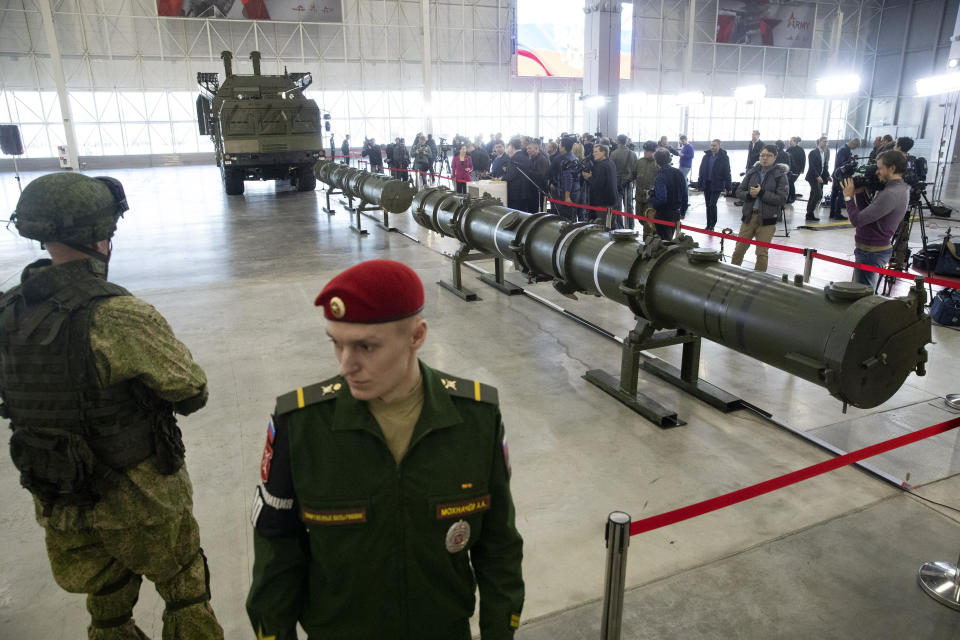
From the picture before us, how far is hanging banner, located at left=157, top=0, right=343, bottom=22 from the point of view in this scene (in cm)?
2522

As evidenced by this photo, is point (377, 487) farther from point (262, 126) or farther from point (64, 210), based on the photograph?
point (262, 126)

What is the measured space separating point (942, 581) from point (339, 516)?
9.23ft

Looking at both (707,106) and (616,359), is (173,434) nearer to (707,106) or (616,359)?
(616,359)

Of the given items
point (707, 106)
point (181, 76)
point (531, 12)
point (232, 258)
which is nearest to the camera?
point (232, 258)

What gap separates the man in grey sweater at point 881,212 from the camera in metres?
5.15

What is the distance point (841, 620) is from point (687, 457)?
1.36 metres

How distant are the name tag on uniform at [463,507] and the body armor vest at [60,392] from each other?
1.11m

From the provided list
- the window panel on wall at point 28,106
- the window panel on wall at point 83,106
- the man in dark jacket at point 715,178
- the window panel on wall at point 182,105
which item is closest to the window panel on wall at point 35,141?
the window panel on wall at point 28,106

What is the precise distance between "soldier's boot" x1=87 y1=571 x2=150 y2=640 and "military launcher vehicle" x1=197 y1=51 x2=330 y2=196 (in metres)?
15.0

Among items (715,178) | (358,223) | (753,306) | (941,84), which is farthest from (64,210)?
(941,84)

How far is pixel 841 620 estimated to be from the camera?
257 cm

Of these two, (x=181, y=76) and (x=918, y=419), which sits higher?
(x=181, y=76)

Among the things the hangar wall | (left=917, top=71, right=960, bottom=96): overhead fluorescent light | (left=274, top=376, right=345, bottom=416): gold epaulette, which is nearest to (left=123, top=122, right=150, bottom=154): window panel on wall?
the hangar wall

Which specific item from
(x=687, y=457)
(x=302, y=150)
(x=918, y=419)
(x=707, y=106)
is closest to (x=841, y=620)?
(x=687, y=457)
